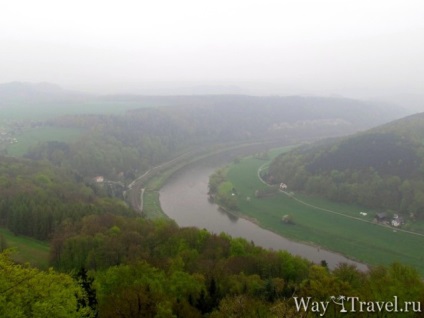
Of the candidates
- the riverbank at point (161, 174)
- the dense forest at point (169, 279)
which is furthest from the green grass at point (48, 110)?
the dense forest at point (169, 279)

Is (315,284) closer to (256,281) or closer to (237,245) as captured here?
(256,281)

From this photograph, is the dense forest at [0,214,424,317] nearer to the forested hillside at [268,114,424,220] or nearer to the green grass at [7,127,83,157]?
the forested hillside at [268,114,424,220]

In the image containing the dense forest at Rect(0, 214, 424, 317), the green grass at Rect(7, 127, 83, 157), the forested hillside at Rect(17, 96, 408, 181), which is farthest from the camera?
the green grass at Rect(7, 127, 83, 157)

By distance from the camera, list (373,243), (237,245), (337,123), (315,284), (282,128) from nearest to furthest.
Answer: (315,284) → (237,245) → (373,243) → (282,128) → (337,123)

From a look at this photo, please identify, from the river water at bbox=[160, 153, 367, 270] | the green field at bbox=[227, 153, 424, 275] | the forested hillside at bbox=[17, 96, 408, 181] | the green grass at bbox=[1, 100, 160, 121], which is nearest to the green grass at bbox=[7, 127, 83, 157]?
the forested hillside at bbox=[17, 96, 408, 181]

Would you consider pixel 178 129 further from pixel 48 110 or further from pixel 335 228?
pixel 335 228

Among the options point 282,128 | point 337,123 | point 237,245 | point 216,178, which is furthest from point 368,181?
point 337,123
